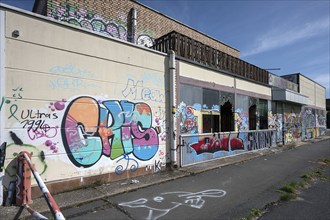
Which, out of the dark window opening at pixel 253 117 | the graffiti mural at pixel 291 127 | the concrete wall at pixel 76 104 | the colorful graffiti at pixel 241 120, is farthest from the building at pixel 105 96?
the graffiti mural at pixel 291 127

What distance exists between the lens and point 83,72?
241 inches

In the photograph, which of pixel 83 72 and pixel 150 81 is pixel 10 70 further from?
pixel 150 81

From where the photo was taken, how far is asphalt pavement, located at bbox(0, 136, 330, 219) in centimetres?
457

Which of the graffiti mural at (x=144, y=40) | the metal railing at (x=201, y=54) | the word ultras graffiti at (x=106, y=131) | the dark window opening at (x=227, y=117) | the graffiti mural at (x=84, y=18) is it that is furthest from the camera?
the dark window opening at (x=227, y=117)

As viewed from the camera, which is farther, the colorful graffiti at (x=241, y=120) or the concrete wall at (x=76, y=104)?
the colorful graffiti at (x=241, y=120)

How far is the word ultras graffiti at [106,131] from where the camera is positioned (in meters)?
5.88

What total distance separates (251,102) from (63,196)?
1180cm

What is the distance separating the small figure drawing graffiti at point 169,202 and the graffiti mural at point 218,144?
2.91m

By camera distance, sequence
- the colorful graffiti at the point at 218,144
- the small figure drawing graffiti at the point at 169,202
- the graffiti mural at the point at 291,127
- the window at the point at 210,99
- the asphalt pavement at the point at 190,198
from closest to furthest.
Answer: the asphalt pavement at the point at 190,198 < the small figure drawing graffiti at the point at 169,202 < the colorful graffiti at the point at 218,144 < the window at the point at 210,99 < the graffiti mural at the point at 291,127

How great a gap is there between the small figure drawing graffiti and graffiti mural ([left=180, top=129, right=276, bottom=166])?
2913 millimetres

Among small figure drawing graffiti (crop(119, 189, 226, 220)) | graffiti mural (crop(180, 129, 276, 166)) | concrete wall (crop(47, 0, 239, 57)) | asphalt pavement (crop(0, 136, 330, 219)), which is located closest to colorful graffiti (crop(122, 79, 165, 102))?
graffiti mural (crop(180, 129, 276, 166))

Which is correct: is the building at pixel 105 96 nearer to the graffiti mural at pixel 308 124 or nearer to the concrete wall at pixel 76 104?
the concrete wall at pixel 76 104

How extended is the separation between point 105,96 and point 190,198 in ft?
11.3

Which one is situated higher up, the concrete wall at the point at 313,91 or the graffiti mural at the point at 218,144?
the concrete wall at the point at 313,91
